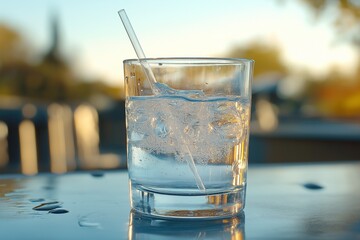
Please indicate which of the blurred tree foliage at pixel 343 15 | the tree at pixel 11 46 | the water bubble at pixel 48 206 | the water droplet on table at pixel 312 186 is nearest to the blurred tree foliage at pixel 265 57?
the blurred tree foliage at pixel 343 15

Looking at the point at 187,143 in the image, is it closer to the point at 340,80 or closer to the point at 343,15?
the point at 343,15

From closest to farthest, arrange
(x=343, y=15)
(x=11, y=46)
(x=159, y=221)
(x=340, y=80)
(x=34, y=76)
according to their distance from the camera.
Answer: (x=159, y=221)
(x=343, y=15)
(x=340, y=80)
(x=34, y=76)
(x=11, y=46)

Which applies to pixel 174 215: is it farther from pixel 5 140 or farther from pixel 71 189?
pixel 5 140

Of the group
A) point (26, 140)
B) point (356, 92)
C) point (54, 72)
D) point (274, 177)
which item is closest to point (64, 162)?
point (26, 140)

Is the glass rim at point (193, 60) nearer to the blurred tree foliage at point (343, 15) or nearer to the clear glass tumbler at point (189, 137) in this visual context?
the clear glass tumbler at point (189, 137)

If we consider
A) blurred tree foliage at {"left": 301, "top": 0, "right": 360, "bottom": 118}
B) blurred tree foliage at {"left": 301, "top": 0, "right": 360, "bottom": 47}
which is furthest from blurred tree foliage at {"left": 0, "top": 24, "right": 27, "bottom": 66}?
blurred tree foliage at {"left": 301, "top": 0, "right": 360, "bottom": 47}

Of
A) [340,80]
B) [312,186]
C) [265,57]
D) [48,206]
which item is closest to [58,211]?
[48,206]
